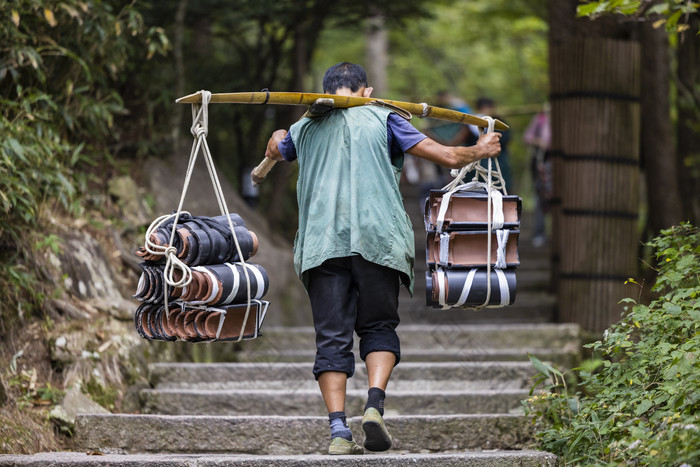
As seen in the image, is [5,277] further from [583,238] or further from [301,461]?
[583,238]

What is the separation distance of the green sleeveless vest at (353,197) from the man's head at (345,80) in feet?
0.49

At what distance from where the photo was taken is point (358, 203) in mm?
4156

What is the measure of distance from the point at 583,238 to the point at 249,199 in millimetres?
4502

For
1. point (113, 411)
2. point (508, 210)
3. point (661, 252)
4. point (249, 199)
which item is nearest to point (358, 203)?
point (508, 210)

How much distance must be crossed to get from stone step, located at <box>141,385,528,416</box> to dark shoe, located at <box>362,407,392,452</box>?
1.49 metres

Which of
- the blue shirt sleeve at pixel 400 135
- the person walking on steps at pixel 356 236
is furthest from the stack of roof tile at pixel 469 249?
the blue shirt sleeve at pixel 400 135

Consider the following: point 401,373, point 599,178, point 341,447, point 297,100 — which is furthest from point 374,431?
point 599,178

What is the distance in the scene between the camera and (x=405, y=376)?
243 inches

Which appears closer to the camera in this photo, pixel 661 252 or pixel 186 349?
pixel 661 252

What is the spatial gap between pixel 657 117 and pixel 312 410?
5.43 metres

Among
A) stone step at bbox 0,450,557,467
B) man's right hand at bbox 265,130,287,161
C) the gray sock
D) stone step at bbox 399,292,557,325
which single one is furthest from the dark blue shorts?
stone step at bbox 399,292,557,325

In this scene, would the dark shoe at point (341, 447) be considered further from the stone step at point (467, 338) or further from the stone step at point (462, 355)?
the stone step at point (467, 338)

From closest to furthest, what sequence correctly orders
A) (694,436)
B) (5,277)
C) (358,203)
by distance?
1. (694,436)
2. (358,203)
3. (5,277)

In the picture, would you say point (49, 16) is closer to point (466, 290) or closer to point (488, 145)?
point (488, 145)
